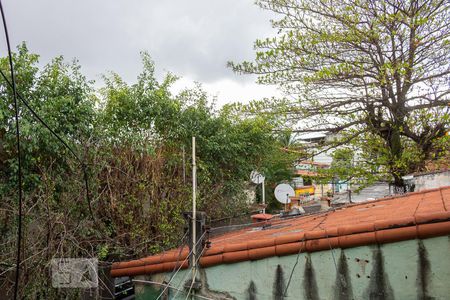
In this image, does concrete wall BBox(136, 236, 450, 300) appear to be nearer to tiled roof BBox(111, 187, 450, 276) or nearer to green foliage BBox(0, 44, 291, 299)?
tiled roof BBox(111, 187, 450, 276)

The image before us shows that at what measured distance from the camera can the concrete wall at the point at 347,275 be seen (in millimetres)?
2881

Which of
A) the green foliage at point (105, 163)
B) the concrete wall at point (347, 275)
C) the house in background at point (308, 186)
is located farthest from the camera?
the house in background at point (308, 186)

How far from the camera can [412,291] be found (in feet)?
9.71

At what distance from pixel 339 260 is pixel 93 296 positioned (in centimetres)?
508

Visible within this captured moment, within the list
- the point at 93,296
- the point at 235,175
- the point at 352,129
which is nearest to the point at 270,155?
the point at 235,175

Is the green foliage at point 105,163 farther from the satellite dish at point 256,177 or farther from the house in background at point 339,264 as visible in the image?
the house in background at point 339,264

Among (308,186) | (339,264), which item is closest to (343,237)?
(339,264)

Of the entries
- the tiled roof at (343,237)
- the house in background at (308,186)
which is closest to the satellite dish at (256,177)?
the house in background at (308,186)

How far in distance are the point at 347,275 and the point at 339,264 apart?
0.11 m

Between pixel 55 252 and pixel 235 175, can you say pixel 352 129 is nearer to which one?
pixel 235 175

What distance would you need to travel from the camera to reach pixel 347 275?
10.8ft

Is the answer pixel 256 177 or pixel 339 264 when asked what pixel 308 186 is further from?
pixel 339 264

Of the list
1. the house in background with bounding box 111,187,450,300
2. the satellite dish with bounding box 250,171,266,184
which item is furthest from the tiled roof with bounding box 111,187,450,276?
the satellite dish with bounding box 250,171,266,184

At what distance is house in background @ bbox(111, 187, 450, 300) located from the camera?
9.48 ft
